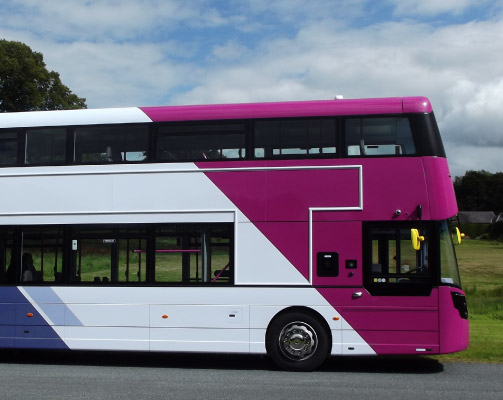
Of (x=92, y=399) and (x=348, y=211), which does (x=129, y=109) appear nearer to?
(x=348, y=211)

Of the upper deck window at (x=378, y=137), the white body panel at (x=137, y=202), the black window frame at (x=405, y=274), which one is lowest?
the black window frame at (x=405, y=274)

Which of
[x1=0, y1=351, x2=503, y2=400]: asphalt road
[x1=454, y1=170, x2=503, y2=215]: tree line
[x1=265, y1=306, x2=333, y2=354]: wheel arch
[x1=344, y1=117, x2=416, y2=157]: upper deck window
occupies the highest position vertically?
[x1=454, y1=170, x2=503, y2=215]: tree line

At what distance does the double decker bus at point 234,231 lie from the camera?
9.82 metres

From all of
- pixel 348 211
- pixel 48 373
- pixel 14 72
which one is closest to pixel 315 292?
pixel 348 211

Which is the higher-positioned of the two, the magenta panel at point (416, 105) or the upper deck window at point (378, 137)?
the magenta panel at point (416, 105)

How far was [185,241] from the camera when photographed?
10.4 meters

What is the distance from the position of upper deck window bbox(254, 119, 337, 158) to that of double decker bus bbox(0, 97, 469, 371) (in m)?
0.02

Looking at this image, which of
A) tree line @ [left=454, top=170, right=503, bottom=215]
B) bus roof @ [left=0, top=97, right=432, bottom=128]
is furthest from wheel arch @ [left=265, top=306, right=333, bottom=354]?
tree line @ [left=454, top=170, right=503, bottom=215]

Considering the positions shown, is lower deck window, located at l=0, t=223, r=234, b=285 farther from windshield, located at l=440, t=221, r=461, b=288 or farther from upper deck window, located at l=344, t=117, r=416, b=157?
windshield, located at l=440, t=221, r=461, b=288

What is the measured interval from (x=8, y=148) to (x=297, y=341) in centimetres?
551

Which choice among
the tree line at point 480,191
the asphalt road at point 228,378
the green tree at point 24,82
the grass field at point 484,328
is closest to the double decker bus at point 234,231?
the asphalt road at point 228,378

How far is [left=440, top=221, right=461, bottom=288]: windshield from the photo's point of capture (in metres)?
9.73

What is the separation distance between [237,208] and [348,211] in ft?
5.40

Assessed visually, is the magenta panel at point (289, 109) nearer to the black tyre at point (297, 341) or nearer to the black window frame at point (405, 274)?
the black window frame at point (405, 274)
